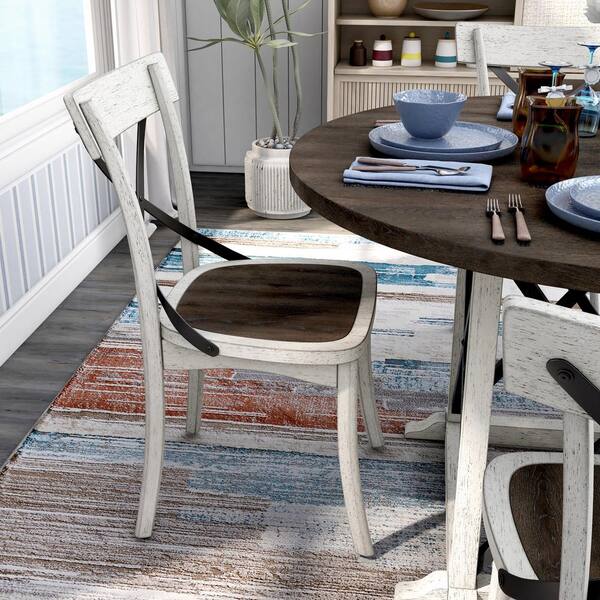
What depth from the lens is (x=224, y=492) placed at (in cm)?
186

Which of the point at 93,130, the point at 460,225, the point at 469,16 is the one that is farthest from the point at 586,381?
the point at 469,16

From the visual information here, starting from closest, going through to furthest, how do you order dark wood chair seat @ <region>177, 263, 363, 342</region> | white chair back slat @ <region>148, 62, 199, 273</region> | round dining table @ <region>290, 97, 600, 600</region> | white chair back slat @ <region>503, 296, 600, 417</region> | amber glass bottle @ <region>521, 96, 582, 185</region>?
white chair back slat @ <region>503, 296, 600, 417</region> → round dining table @ <region>290, 97, 600, 600</region> → amber glass bottle @ <region>521, 96, 582, 185</region> → dark wood chair seat @ <region>177, 263, 363, 342</region> → white chair back slat @ <region>148, 62, 199, 273</region>

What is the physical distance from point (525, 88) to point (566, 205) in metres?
0.48

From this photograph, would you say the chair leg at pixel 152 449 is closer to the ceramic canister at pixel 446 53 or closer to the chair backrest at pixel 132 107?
the chair backrest at pixel 132 107

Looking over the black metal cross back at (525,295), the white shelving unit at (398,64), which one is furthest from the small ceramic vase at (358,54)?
the black metal cross back at (525,295)

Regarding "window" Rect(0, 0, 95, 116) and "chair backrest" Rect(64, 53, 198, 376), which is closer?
"chair backrest" Rect(64, 53, 198, 376)

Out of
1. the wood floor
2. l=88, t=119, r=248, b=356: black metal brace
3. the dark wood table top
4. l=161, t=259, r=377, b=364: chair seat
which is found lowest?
the wood floor

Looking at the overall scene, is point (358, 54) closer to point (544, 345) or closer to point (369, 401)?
point (369, 401)

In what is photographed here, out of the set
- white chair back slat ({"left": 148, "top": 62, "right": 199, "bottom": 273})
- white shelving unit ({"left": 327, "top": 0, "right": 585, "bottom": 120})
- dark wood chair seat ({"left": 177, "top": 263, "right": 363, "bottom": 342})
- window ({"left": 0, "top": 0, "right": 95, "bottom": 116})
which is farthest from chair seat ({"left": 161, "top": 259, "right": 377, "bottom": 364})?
white shelving unit ({"left": 327, "top": 0, "right": 585, "bottom": 120})

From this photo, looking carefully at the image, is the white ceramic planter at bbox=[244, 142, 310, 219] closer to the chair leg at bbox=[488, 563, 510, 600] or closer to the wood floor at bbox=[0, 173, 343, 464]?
the wood floor at bbox=[0, 173, 343, 464]

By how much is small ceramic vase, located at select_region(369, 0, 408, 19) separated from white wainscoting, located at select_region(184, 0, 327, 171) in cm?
39

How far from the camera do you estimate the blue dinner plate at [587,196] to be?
3.84 ft

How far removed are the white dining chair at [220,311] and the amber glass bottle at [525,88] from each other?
Answer: 0.44 metres

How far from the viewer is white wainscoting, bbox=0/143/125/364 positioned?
2.47 meters
